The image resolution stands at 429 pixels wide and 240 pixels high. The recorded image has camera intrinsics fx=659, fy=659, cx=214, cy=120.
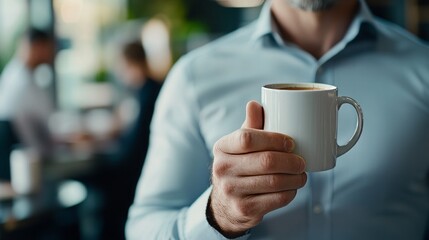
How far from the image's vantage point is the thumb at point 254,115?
2.52ft

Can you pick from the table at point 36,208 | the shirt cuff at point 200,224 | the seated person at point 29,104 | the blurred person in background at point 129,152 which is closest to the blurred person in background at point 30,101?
the seated person at point 29,104

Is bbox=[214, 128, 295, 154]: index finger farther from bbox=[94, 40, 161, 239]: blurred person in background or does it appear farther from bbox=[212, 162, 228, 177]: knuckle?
bbox=[94, 40, 161, 239]: blurred person in background

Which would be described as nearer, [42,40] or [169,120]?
[169,120]

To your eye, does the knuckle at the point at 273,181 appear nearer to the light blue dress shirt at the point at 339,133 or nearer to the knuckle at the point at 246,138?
the knuckle at the point at 246,138

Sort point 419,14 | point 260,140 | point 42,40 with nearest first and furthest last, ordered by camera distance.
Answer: point 260,140 → point 42,40 → point 419,14

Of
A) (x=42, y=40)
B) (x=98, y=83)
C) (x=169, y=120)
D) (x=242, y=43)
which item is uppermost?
(x=242, y=43)

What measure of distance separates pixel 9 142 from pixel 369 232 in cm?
278

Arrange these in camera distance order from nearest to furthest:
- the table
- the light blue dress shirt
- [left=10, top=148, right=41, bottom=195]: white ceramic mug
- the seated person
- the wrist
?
the wrist
the light blue dress shirt
the table
[left=10, top=148, right=41, bottom=195]: white ceramic mug
the seated person

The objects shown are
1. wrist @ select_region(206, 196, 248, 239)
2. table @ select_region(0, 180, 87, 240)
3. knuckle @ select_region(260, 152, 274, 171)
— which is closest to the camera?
knuckle @ select_region(260, 152, 274, 171)

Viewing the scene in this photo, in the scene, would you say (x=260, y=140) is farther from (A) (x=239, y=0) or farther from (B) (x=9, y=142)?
(A) (x=239, y=0)

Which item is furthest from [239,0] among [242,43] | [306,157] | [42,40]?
[306,157]

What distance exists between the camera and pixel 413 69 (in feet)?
3.57

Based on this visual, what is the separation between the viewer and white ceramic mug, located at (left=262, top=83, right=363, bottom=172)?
74cm

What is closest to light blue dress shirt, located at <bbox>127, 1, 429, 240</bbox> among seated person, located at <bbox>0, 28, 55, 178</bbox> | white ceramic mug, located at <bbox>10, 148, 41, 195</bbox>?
white ceramic mug, located at <bbox>10, 148, 41, 195</bbox>
